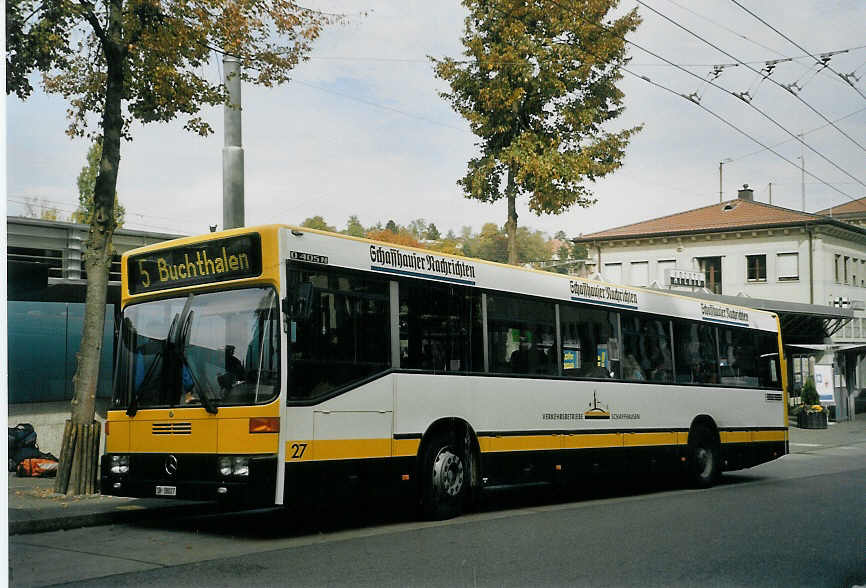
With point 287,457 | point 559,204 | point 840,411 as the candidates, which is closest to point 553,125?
point 559,204

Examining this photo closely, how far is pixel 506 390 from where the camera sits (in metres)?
11.9

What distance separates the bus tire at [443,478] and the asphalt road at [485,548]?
18cm

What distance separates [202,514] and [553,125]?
13111 millimetres

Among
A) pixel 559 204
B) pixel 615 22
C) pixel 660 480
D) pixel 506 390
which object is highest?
pixel 615 22

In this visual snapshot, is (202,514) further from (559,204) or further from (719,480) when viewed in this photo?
(559,204)

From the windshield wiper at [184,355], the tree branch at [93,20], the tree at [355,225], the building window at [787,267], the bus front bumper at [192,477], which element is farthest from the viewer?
the building window at [787,267]

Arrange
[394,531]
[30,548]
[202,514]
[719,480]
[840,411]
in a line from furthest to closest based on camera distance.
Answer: [840,411]
[719,480]
[202,514]
[394,531]
[30,548]

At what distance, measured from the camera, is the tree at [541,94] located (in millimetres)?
20938

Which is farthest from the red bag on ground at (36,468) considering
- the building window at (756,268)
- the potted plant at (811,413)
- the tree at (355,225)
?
the building window at (756,268)

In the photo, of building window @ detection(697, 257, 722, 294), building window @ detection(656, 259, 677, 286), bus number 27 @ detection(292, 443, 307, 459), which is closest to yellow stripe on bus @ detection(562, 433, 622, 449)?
bus number 27 @ detection(292, 443, 307, 459)

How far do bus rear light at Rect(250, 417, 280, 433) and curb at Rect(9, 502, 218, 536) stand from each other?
2.42 m

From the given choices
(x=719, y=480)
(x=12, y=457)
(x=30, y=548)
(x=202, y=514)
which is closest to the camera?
(x=30, y=548)

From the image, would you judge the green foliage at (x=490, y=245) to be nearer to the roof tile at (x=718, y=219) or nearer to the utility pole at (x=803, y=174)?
the roof tile at (x=718, y=219)

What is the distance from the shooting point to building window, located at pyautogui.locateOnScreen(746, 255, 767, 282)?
174ft
